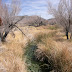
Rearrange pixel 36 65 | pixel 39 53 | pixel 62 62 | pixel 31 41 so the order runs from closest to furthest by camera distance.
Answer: pixel 62 62 → pixel 36 65 → pixel 39 53 → pixel 31 41

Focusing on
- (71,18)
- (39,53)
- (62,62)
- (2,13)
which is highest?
(2,13)

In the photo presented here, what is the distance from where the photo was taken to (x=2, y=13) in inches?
278

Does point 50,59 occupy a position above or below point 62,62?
below

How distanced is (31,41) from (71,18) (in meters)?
5.06

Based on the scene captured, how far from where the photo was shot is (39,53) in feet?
18.2

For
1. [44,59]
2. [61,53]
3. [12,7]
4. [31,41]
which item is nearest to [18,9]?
[12,7]

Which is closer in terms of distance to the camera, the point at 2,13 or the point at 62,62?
the point at 62,62

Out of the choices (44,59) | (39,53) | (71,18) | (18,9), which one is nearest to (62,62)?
(44,59)

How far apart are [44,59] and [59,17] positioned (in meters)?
5.05

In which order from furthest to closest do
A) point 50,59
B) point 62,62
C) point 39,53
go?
point 39,53
point 50,59
point 62,62

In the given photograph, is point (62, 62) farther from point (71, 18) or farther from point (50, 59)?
point (71, 18)

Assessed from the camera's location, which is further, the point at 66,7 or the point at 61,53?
the point at 66,7

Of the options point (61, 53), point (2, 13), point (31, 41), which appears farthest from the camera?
point (31, 41)

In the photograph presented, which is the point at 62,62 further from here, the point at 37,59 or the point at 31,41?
the point at 31,41
